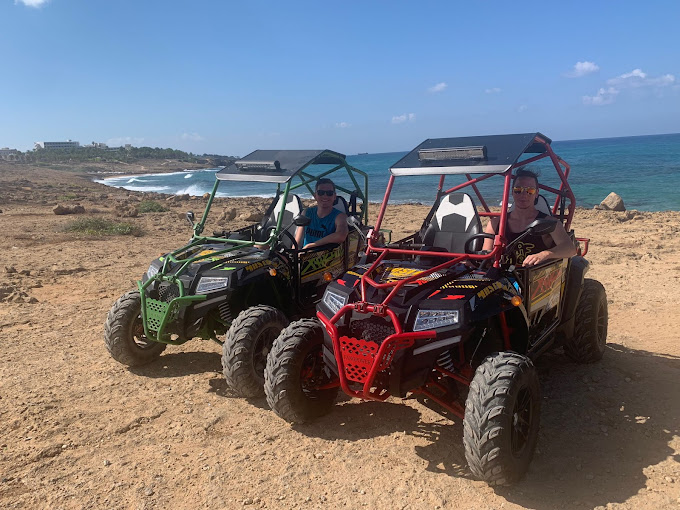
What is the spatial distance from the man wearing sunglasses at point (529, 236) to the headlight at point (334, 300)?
1577mm

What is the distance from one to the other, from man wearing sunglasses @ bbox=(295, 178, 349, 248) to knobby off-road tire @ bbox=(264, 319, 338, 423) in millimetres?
2616

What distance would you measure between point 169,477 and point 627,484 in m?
3.14

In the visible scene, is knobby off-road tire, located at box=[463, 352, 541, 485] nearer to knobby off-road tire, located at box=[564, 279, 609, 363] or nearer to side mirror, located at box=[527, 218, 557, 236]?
side mirror, located at box=[527, 218, 557, 236]

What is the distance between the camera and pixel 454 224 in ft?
17.3

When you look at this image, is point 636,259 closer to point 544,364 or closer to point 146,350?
point 544,364

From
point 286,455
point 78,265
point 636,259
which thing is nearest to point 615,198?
point 636,259

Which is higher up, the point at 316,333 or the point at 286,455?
the point at 316,333

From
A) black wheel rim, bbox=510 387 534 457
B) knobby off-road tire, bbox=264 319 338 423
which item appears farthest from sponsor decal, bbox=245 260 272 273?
black wheel rim, bbox=510 387 534 457

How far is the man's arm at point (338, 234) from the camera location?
6.79 metres

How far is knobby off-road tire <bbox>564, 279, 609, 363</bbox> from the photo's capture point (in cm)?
554

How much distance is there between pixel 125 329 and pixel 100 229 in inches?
423

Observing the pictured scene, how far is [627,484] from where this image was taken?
3.64 m

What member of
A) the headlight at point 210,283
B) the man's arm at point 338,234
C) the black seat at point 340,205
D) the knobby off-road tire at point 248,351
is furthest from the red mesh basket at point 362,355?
the black seat at point 340,205

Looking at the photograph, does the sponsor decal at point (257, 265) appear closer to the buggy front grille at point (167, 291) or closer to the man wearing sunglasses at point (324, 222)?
the buggy front grille at point (167, 291)
